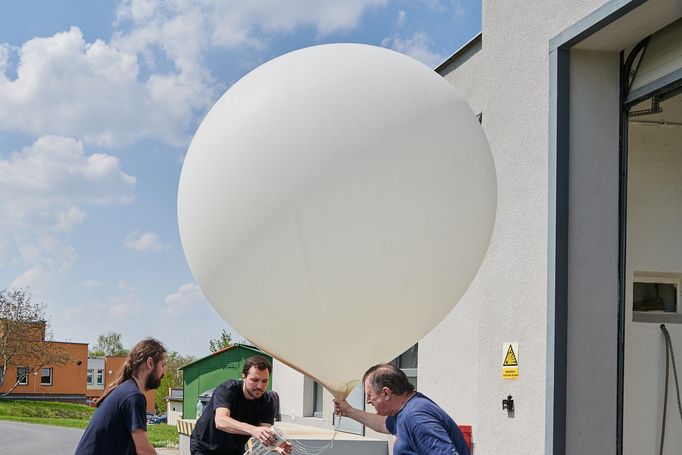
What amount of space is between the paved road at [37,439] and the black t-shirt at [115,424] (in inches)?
558

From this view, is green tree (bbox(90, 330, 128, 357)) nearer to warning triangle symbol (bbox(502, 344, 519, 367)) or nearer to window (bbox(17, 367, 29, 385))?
window (bbox(17, 367, 29, 385))

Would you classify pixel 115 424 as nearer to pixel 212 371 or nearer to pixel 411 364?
pixel 411 364

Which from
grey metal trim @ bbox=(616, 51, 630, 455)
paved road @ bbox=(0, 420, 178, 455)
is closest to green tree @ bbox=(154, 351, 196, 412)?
paved road @ bbox=(0, 420, 178, 455)

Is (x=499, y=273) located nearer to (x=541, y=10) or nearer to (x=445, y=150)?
(x=541, y=10)

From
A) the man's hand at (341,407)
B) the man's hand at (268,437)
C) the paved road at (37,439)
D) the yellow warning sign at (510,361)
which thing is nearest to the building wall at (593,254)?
the yellow warning sign at (510,361)

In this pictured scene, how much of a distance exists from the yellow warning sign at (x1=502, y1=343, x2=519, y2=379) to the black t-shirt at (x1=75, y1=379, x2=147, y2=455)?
2312mm

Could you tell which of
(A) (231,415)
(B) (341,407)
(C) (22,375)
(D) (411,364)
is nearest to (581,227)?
(B) (341,407)

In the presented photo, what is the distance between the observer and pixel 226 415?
516 centimetres

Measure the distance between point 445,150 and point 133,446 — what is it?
2456mm

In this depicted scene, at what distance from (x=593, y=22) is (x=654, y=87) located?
21.1 inches

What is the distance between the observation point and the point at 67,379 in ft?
197

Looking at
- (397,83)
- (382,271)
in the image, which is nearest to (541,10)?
(397,83)

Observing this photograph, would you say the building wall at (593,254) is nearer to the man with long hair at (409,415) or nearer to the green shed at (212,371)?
the man with long hair at (409,415)

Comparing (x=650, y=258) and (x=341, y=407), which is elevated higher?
(x=650, y=258)
